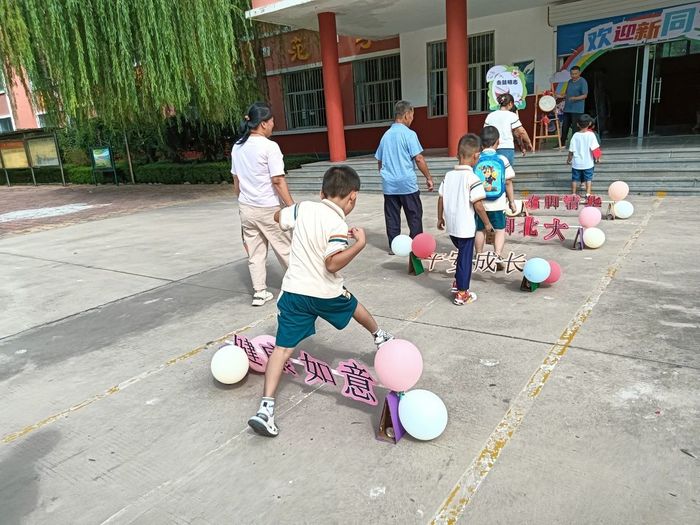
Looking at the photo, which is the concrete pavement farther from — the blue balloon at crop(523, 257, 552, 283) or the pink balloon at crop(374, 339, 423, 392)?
the pink balloon at crop(374, 339, 423, 392)

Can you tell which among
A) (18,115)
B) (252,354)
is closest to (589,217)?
(252,354)

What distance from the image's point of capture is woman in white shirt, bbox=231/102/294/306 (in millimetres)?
4336

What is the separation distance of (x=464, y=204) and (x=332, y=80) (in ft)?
32.2

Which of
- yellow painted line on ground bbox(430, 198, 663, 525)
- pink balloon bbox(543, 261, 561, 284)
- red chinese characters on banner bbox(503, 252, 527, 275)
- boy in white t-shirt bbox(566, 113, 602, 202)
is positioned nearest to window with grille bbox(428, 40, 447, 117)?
boy in white t-shirt bbox(566, 113, 602, 202)

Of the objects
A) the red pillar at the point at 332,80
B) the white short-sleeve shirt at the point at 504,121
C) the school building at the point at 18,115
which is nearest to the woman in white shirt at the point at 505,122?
the white short-sleeve shirt at the point at 504,121

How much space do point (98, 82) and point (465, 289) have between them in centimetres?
1004

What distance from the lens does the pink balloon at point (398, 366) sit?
98.7 inches

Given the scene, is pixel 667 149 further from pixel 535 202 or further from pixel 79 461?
pixel 79 461

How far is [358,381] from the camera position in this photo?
9.27ft

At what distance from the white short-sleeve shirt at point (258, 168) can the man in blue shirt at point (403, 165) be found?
5.29 ft

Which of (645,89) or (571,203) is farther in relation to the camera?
(645,89)

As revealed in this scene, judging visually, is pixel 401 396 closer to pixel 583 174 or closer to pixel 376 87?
pixel 583 174

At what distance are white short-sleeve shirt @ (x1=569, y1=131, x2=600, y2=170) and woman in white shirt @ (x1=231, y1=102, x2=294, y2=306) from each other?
17.9 feet

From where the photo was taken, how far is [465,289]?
169 inches
